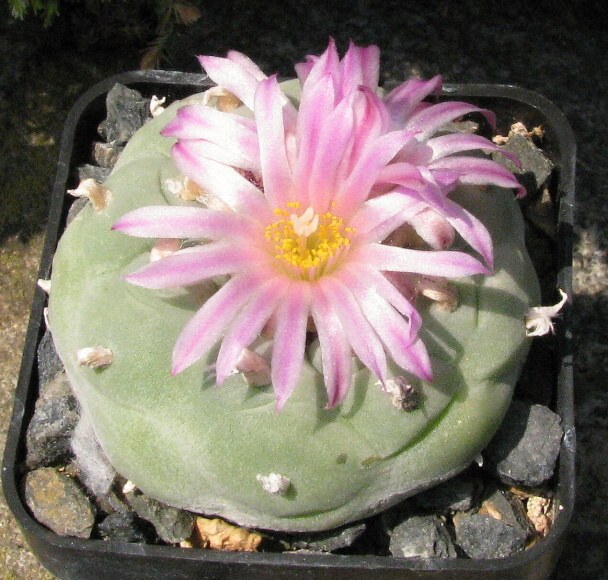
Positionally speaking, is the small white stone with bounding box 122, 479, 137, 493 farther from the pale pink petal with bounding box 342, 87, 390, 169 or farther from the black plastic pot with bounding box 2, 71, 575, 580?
the pale pink petal with bounding box 342, 87, 390, 169

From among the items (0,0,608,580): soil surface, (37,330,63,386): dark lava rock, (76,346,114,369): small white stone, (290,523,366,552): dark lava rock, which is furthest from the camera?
(0,0,608,580): soil surface

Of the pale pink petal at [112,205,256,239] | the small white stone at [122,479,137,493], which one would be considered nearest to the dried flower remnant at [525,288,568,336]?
the pale pink petal at [112,205,256,239]

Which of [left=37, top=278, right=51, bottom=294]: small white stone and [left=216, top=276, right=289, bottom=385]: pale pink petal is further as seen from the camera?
[left=37, top=278, right=51, bottom=294]: small white stone

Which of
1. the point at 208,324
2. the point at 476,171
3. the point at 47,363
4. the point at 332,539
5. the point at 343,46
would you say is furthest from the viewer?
the point at 343,46

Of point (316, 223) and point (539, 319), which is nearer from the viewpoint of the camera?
point (316, 223)

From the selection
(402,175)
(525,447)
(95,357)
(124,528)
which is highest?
(402,175)

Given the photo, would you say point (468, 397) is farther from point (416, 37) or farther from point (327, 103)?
point (416, 37)

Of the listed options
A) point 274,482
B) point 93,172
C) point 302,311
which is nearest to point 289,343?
point 302,311

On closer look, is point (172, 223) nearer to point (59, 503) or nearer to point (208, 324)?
point (208, 324)
